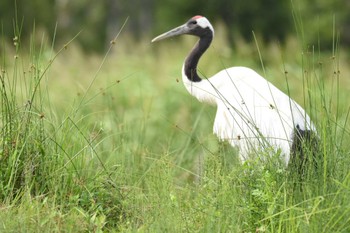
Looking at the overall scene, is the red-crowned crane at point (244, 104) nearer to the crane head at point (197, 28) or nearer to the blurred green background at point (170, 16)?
the crane head at point (197, 28)

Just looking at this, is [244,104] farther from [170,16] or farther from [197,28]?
[170,16]

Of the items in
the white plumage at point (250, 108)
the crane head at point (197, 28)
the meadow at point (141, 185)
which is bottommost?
the meadow at point (141, 185)

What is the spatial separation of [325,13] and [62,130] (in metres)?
17.4

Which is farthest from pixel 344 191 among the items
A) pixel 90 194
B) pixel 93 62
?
pixel 93 62

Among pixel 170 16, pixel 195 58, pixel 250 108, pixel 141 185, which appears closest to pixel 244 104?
pixel 250 108

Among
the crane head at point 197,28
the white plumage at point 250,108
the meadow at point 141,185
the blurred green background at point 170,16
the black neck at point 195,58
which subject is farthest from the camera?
the blurred green background at point 170,16

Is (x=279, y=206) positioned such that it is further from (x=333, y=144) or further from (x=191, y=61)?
(x=191, y=61)

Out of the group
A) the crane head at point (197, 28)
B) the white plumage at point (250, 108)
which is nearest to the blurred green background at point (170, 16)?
the crane head at point (197, 28)

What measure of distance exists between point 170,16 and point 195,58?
18.4 m

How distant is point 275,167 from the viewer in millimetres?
5203

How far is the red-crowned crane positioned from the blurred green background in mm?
10946

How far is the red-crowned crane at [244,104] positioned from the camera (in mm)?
6301

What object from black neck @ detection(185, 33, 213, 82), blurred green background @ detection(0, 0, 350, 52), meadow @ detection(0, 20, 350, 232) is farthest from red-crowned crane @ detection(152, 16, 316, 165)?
blurred green background @ detection(0, 0, 350, 52)

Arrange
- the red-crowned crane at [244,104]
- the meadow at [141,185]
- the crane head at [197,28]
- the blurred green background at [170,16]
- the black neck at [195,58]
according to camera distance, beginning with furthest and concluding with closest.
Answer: the blurred green background at [170,16]
the crane head at [197,28]
the black neck at [195,58]
the red-crowned crane at [244,104]
the meadow at [141,185]
